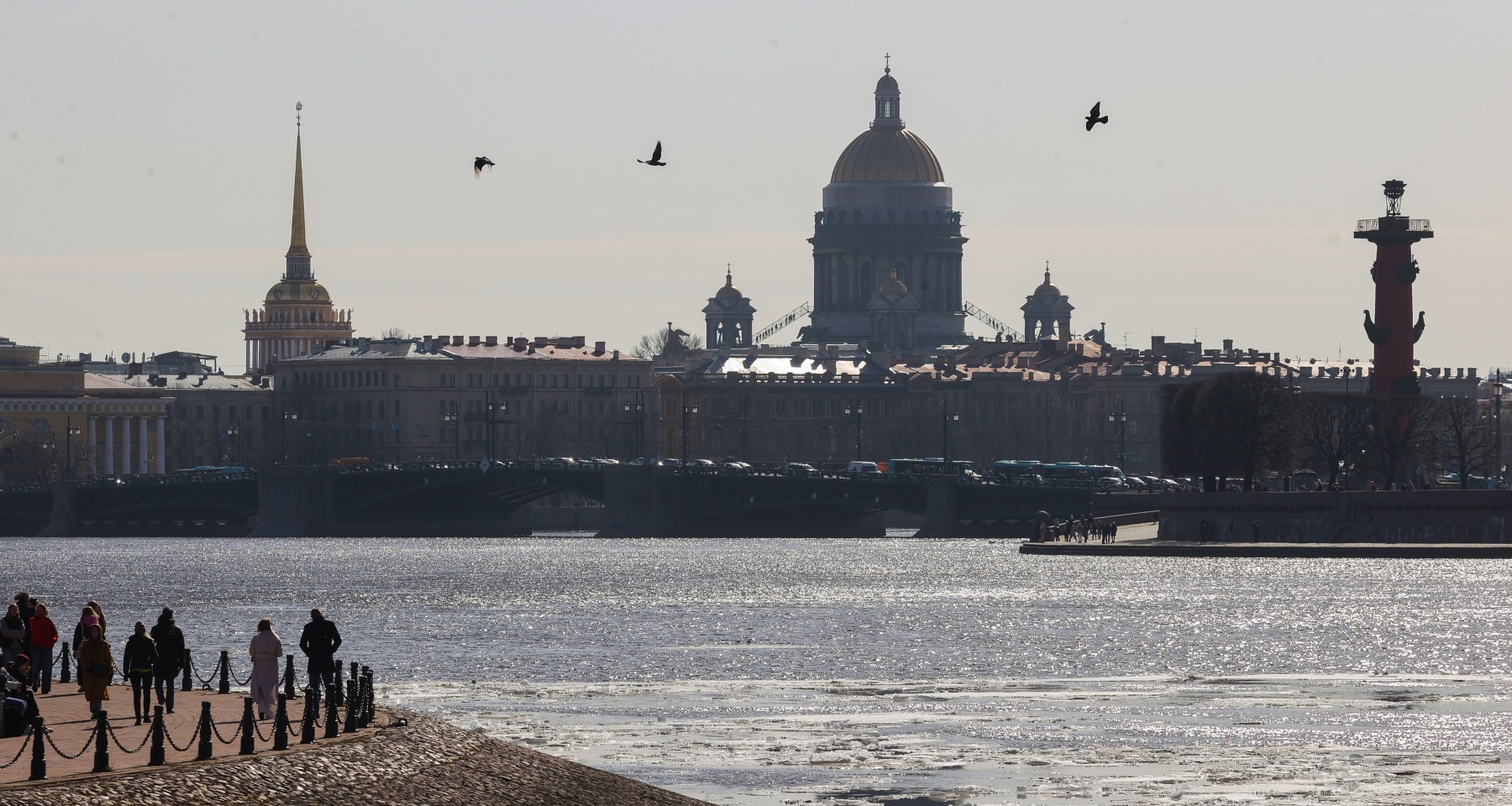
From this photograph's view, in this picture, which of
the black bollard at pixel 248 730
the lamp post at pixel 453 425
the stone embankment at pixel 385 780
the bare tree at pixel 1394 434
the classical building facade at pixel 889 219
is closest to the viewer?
the stone embankment at pixel 385 780

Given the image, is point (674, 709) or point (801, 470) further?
point (801, 470)

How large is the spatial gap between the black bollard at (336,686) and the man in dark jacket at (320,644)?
0.06 metres

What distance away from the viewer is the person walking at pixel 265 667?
2891cm

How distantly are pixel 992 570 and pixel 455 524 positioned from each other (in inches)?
1398

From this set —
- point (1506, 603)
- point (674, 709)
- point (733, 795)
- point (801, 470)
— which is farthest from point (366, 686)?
point (801, 470)

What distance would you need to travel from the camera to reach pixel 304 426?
158 meters

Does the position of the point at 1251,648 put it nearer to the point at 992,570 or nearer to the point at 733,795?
the point at 733,795

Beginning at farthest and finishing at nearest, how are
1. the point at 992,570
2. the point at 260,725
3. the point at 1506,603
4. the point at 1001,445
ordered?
the point at 1001,445, the point at 992,570, the point at 1506,603, the point at 260,725

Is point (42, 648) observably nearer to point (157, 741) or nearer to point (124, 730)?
point (124, 730)

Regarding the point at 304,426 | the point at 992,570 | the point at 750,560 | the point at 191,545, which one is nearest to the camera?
the point at 992,570

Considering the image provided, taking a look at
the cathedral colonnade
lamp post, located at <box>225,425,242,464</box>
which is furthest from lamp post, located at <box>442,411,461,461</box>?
the cathedral colonnade

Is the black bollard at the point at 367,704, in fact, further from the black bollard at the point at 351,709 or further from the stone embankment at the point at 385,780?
the stone embankment at the point at 385,780

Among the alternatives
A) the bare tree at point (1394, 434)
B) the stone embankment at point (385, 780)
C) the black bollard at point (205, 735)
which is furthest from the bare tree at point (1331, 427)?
the black bollard at point (205, 735)

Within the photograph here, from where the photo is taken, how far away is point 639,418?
486 ft
